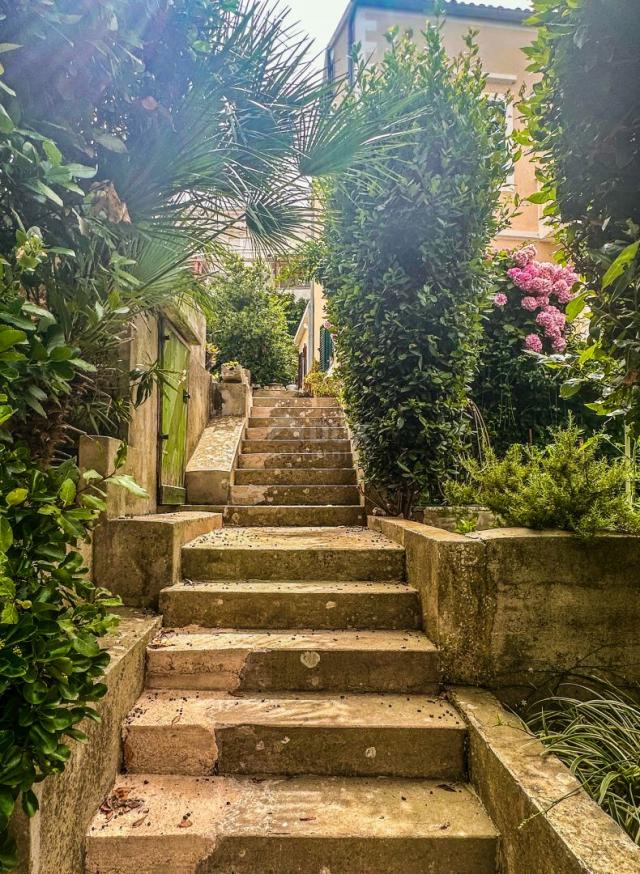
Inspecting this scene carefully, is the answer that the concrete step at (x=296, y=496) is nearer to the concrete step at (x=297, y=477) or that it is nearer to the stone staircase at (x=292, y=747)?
the concrete step at (x=297, y=477)

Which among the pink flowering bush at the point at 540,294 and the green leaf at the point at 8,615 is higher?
the pink flowering bush at the point at 540,294

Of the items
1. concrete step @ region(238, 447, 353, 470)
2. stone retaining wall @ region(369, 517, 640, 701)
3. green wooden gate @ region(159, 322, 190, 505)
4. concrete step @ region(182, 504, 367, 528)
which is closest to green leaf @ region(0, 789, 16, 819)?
stone retaining wall @ region(369, 517, 640, 701)

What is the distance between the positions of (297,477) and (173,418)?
138 cm

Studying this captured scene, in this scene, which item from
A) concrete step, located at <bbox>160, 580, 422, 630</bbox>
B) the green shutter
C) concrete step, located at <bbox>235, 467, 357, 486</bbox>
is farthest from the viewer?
the green shutter

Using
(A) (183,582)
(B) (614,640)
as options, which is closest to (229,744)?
(A) (183,582)

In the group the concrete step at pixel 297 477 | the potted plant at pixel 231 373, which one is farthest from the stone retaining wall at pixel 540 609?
the potted plant at pixel 231 373

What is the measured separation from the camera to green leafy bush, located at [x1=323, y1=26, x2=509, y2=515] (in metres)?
3.41

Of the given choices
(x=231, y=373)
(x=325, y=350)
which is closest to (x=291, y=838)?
(x=231, y=373)

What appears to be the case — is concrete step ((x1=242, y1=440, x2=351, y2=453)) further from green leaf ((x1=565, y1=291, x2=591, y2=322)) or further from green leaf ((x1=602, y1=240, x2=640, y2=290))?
green leaf ((x1=602, y1=240, x2=640, y2=290))

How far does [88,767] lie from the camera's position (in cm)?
157

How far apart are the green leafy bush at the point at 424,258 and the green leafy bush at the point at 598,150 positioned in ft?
5.20

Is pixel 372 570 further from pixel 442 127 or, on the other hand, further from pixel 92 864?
pixel 442 127

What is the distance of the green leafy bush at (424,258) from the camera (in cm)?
341

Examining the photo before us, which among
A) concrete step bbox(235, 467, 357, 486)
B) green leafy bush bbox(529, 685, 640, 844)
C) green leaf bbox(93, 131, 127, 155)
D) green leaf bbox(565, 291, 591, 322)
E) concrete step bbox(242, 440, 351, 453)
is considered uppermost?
green leaf bbox(93, 131, 127, 155)
